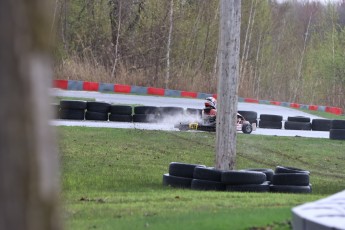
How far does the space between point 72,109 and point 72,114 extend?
0.57 feet

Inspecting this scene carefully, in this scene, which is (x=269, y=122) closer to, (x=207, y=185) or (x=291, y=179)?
(x=291, y=179)

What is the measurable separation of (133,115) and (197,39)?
2685 centimetres

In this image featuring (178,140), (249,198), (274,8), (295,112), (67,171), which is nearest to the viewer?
(249,198)

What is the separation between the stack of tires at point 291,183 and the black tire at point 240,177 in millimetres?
578

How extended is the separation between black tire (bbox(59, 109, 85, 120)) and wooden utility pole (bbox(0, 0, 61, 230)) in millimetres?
22810

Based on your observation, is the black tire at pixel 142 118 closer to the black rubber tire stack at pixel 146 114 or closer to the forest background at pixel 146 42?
the black rubber tire stack at pixel 146 114

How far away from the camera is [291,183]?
14047 mm

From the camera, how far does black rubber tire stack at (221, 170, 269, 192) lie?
1334 cm

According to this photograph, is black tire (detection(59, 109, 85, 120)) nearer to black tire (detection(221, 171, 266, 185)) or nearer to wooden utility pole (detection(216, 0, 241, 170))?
wooden utility pole (detection(216, 0, 241, 170))

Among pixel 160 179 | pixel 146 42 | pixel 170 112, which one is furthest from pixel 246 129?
pixel 146 42

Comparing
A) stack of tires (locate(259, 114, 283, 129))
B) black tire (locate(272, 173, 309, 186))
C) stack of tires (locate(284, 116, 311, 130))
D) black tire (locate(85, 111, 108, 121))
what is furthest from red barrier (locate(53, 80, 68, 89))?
black tire (locate(272, 173, 309, 186))

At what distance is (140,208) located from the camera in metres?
10.4

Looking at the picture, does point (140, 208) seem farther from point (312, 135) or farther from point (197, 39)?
point (197, 39)

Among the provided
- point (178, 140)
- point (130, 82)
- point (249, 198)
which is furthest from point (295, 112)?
point (249, 198)
